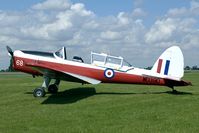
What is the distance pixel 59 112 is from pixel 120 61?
587cm

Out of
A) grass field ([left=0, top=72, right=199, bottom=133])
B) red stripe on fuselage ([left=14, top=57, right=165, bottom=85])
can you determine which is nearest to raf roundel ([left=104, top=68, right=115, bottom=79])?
red stripe on fuselage ([left=14, top=57, right=165, bottom=85])

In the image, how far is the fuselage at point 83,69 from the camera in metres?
14.5

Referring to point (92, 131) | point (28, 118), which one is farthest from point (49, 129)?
point (28, 118)

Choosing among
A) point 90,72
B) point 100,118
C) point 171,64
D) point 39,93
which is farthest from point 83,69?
point 100,118

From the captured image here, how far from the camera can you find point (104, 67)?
1464 centimetres

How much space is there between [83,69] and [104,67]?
0.88 m

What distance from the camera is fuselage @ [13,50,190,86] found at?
1445 cm

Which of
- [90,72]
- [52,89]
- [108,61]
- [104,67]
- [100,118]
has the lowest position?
[100,118]

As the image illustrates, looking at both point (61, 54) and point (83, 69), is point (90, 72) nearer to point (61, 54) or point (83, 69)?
point (83, 69)

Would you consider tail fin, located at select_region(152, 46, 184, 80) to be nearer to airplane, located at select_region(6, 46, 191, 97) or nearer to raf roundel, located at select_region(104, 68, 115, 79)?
airplane, located at select_region(6, 46, 191, 97)

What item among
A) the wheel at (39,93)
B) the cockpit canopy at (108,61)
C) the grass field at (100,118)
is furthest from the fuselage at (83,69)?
the grass field at (100,118)

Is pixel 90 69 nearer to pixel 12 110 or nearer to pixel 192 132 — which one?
pixel 12 110

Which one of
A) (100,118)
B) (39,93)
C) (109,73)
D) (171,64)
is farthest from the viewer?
(109,73)

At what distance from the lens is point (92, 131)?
6762mm
